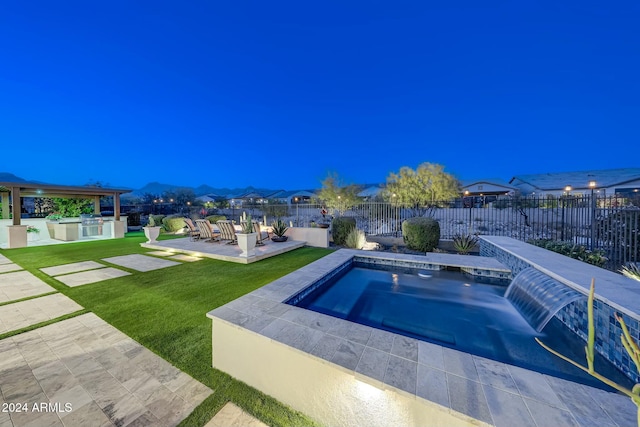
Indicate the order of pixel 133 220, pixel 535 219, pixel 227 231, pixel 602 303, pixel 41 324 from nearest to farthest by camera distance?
pixel 602 303 → pixel 41 324 → pixel 227 231 → pixel 535 219 → pixel 133 220

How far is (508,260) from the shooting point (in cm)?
540

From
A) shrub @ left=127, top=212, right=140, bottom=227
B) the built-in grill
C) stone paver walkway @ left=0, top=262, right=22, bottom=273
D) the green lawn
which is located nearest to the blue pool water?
the green lawn

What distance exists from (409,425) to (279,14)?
98.2 ft

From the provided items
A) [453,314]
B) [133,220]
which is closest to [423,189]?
[453,314]

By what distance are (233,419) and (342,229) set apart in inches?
297

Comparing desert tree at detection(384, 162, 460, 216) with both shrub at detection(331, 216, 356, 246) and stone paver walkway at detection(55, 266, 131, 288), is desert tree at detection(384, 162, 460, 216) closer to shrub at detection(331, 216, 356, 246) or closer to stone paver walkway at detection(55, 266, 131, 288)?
shrub at detection(331, 216, 356, 246)

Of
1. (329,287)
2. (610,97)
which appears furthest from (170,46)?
(610,97)

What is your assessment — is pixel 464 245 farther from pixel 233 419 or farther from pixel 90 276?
pixel 90 276

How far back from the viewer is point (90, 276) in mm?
5301

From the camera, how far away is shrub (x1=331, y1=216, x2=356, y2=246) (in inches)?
364

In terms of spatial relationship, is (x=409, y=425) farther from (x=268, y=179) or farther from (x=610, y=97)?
(x=268, y=179)

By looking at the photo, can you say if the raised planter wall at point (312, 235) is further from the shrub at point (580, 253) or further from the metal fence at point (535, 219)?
the shrub at point (580, 253)

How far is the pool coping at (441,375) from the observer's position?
1.60 m

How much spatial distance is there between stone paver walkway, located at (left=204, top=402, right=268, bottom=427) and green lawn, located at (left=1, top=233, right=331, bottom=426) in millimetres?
44
